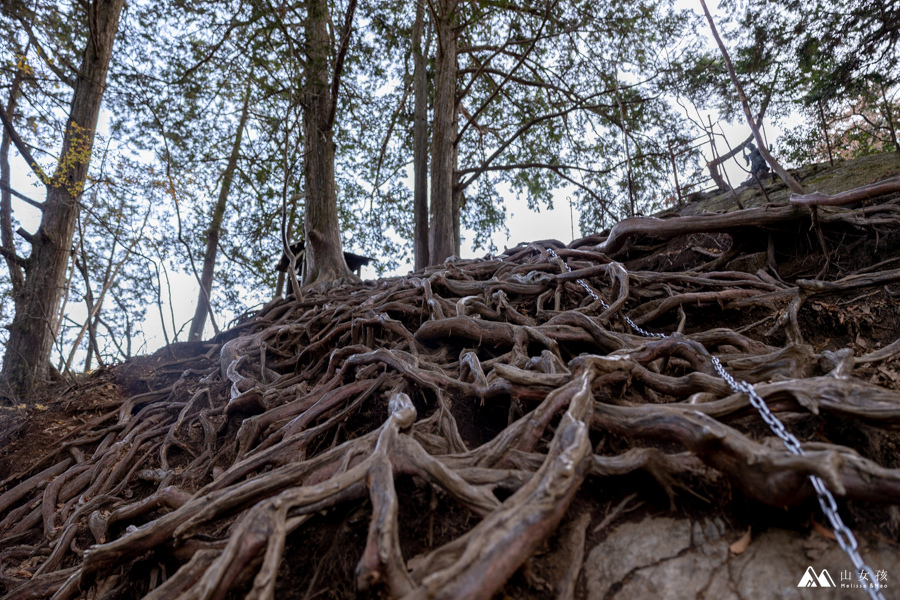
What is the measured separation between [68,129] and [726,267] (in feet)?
23.8

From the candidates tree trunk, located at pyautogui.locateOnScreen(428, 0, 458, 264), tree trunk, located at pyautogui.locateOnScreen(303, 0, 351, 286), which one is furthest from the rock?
tree trunk, located at pyautogui.locateOnScreen(428, 0, 458, 264)

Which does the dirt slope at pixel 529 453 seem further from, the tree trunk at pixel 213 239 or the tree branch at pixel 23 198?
the tree trunk at pixel 213 239

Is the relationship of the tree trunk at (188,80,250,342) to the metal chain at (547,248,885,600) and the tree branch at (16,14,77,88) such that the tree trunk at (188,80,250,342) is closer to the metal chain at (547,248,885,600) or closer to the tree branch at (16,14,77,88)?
the tree branch at (16,14,77,88)

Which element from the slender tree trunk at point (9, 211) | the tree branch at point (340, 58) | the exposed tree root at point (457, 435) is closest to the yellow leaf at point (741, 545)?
the exposed tree root at point (457, 435)

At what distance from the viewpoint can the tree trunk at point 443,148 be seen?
22.0ft

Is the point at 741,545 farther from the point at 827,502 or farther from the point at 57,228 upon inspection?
the point at 57,228

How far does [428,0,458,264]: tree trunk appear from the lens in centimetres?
671

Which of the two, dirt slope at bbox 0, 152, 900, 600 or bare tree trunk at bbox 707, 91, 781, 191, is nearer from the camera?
dirt slope at bbox 0, 152, 900, 600

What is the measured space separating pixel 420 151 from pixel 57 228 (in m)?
5.02

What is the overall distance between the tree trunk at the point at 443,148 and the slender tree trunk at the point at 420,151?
145 millimetres

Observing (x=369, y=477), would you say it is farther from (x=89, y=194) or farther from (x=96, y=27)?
(x=96, y=27)

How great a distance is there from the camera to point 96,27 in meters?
5.32

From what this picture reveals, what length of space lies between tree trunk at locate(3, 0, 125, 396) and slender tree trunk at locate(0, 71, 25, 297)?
0.34ft

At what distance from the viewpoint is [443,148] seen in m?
7.02
